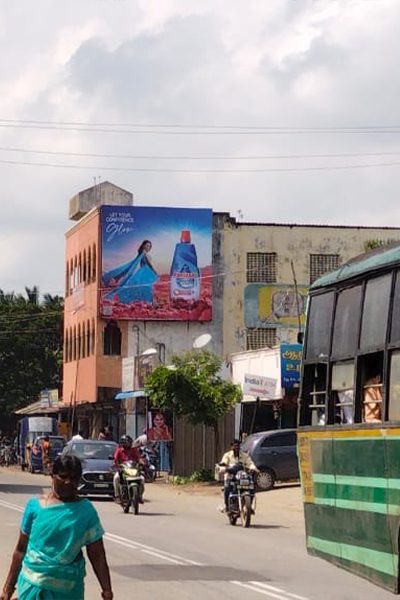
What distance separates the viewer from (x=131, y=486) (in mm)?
28781

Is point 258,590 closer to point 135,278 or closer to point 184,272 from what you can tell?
point 135,278

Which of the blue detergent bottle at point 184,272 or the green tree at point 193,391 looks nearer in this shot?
the green tree at point 193,391

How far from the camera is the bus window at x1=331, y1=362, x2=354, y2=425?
11203 millimetres

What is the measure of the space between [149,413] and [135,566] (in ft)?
108

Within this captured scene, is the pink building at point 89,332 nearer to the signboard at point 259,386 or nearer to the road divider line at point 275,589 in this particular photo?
the signboard at point 259,386

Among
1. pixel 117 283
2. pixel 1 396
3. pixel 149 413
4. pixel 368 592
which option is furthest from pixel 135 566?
pixel 1 396

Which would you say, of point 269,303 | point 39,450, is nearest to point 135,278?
point 269,303

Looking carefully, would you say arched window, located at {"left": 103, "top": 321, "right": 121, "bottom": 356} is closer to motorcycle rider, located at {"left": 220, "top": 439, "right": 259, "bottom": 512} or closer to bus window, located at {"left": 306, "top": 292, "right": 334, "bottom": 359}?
motorcycle rider, located at {"left": 220, "top": 439, "right": 259, "bottom": 512}

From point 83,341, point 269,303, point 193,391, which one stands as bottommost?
point 193,391

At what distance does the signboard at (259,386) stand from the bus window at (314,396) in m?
29.2

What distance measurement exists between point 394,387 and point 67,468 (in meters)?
3.28

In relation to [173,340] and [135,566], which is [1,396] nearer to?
[173,340]

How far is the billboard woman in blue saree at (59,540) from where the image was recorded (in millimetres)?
7574

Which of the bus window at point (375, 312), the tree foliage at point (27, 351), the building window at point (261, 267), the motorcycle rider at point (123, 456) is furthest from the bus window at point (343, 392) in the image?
the tree foliage at point (27, 351)
